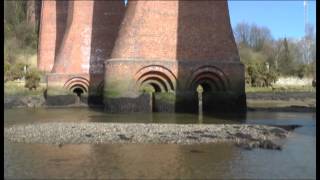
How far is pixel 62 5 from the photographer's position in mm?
40156

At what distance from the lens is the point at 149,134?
47.9 ft

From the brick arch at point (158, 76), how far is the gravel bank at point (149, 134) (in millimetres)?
7304

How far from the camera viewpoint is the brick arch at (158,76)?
79.0 ft

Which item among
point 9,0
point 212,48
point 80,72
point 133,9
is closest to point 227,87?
point 212,48

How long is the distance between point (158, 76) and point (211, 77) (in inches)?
99.8

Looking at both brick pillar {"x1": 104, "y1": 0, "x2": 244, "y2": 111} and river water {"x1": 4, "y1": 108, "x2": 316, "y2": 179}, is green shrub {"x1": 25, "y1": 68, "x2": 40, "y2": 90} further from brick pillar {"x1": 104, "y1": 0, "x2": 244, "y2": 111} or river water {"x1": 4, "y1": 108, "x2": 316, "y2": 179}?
river water {"x1": 4, "y1": 108, "x2": 316, "y2": 179}

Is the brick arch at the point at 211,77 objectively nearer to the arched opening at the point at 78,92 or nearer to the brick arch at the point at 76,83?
the brick arch at the point at 76,83

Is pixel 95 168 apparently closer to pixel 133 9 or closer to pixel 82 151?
pixel 82 151

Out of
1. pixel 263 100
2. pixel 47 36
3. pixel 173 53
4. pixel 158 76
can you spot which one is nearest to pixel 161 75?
pixel 158 76

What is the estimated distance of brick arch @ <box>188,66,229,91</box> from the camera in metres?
24.3

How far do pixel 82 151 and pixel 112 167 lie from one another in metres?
2.29

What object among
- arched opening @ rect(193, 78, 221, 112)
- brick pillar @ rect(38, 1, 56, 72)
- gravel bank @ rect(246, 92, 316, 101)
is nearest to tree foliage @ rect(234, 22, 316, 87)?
gravel bank @ rect(246, 92, 316, 101)

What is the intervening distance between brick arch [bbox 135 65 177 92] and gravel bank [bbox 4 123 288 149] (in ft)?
24.0

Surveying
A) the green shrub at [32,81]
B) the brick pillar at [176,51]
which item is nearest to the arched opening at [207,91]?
the brick pillar at [176,51]
